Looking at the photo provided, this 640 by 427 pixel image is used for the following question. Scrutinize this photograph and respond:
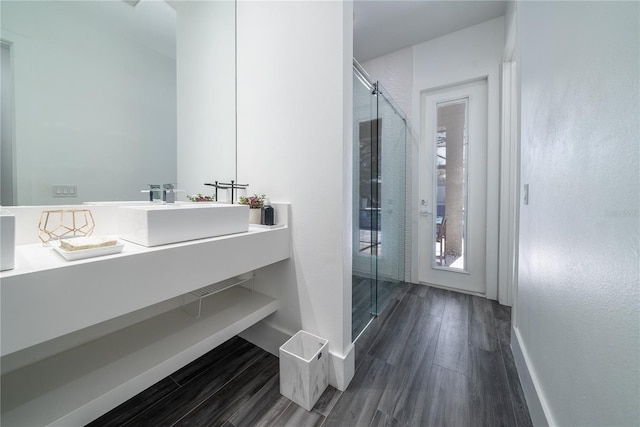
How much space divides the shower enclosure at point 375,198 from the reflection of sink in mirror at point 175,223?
780 millimetres

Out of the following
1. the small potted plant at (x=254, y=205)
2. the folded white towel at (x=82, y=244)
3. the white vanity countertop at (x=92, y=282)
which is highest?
the small potted plant at (x=254, y=205)

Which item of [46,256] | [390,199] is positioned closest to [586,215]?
[390,199]

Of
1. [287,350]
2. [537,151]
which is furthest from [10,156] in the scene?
[537,151]

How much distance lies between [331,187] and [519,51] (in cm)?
152

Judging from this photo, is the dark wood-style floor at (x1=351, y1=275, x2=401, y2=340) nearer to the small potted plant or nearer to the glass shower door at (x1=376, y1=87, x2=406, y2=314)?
the glass shower door at (x1=376, y1=87, x2=406, y2=314)

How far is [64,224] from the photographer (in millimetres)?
1095

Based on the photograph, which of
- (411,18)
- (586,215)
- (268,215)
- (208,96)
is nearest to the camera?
(586,215)

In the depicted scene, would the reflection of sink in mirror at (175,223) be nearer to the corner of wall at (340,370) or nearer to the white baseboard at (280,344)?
the white baseboard at (280,344)

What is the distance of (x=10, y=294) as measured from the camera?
0.64 metres

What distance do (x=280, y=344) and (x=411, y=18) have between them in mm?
2953

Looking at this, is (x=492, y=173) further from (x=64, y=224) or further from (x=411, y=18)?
(x=64, y=224)

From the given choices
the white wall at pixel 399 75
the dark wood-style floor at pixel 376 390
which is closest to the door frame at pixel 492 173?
the white wall at pixel 399 75

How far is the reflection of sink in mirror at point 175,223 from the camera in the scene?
99cm

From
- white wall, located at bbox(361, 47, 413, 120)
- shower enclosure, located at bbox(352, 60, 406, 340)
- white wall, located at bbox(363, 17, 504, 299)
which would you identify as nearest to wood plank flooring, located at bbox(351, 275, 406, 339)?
shower enclosure, located at bbox(352, 60, 406, 340)
